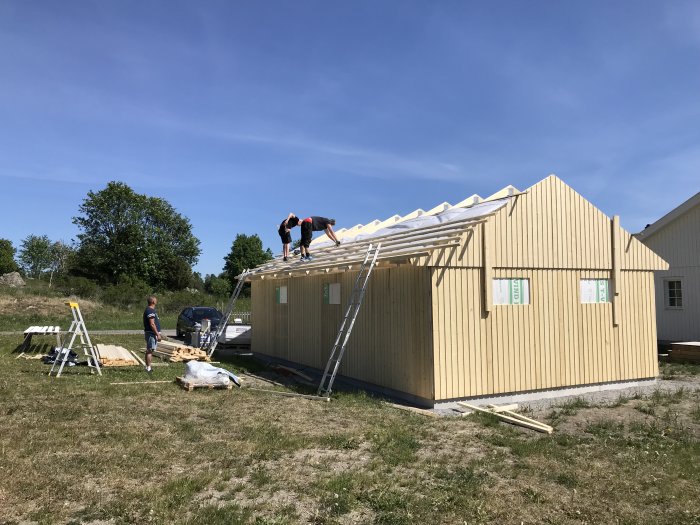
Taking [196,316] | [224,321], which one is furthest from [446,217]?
[196,316]

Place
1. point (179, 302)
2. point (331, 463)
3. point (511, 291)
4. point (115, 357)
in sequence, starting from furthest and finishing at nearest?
point (179, 302) → point (115, 357) → point (511, 291) → point (331, 463)

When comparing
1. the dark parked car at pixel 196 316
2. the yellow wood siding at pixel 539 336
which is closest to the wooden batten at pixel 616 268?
the yellow wood siding at pixel 539 336

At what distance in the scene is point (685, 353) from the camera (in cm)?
1591

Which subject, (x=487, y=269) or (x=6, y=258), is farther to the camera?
(x=6, y=258)

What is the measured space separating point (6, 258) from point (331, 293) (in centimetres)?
6336

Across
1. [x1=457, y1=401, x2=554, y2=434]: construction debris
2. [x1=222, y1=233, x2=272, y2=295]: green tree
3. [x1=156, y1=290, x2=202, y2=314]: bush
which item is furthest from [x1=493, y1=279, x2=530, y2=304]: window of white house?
[x1=222, y1=233, x2=272, y2=295]: green tree

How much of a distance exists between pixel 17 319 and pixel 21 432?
28433mm

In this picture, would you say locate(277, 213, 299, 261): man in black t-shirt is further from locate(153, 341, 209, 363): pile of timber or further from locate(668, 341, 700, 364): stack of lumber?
locate(668, 341, 700, 364): stack of lumber

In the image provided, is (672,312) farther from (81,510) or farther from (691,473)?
(81,510)

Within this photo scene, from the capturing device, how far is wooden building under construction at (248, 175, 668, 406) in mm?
9766

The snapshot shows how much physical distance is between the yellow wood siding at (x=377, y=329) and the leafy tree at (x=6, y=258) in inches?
2348

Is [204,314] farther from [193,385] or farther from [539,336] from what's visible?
[539,336]

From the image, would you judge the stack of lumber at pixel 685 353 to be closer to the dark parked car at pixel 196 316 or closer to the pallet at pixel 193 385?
the pallet at pixel 193 385

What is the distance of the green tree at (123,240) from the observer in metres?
54.4
